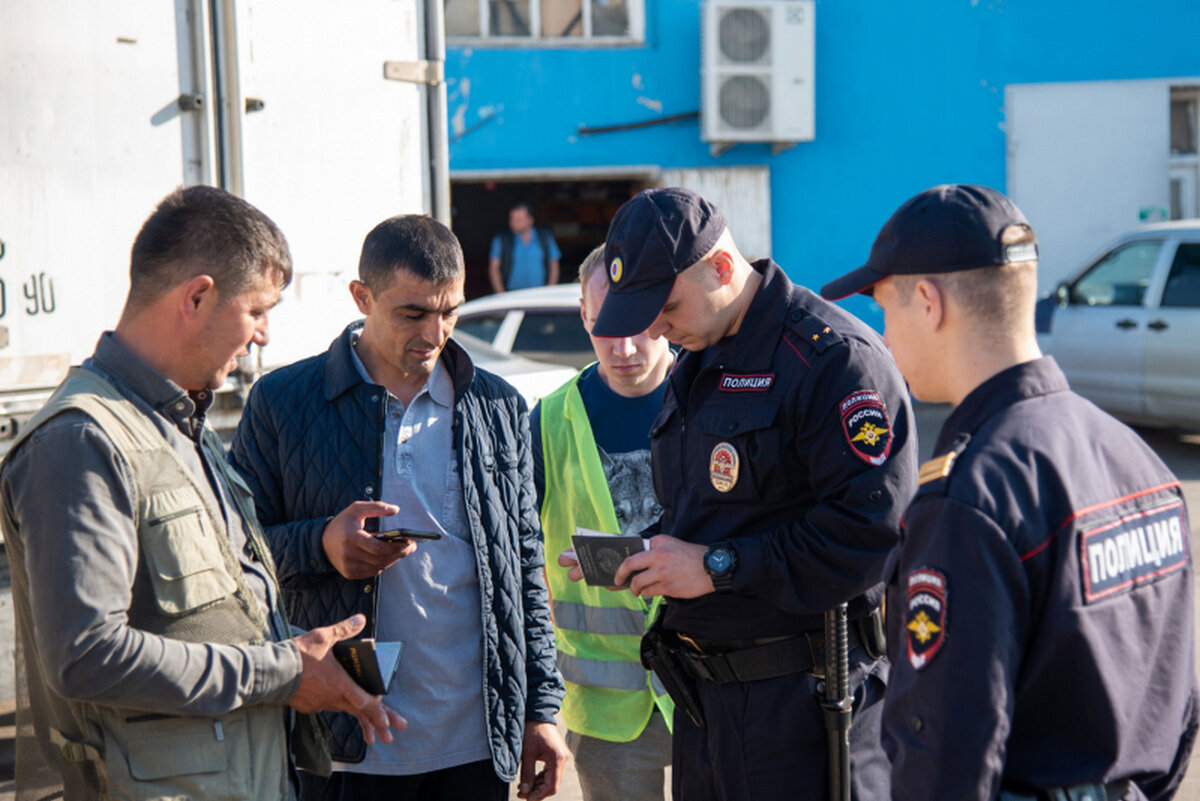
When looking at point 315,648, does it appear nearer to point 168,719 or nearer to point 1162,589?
point 168,719

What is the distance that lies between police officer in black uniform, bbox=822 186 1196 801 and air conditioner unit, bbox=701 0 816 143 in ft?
36.3

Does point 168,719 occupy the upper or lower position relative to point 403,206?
lower

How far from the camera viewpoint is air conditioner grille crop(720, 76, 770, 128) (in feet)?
41.7

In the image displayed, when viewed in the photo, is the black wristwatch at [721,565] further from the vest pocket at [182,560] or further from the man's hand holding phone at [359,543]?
the vest pocket at [182,560]

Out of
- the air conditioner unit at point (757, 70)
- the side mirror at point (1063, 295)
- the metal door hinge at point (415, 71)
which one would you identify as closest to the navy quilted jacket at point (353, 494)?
the metal door hinge at point (415, 71)

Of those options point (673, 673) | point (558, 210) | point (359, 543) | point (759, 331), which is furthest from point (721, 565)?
point (558, 210)

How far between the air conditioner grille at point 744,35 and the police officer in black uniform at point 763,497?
34.2ft

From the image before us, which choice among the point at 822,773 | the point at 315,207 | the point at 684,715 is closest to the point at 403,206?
the point at 315,207

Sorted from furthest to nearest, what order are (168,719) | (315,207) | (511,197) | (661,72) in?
(511,197) < (661,72) < (315,207) < (168,719)

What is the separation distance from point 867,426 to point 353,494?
1.21 m

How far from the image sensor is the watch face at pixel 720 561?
2.63 metres

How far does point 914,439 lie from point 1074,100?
38.7 ft

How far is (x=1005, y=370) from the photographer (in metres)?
1.93

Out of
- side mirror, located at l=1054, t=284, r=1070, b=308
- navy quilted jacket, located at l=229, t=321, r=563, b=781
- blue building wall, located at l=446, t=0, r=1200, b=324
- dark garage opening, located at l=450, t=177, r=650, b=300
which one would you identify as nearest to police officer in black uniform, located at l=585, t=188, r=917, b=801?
Result: navy quilted jacket, located at l=229, t=321, r=563, b=781
